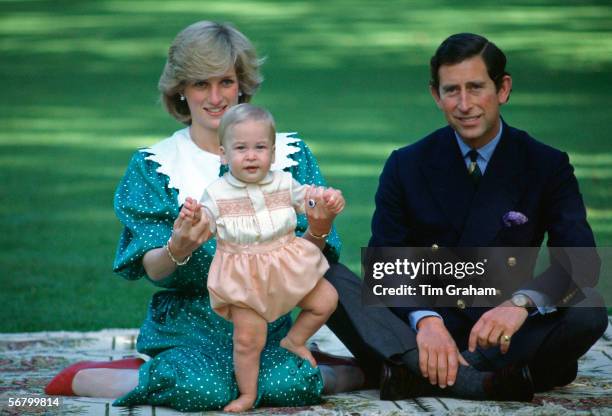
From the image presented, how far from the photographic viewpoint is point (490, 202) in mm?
4203

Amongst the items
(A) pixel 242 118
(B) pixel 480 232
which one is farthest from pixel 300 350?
(A) pixel 242 118

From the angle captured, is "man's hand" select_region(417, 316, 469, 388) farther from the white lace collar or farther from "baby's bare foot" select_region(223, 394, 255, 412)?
the white lace collar

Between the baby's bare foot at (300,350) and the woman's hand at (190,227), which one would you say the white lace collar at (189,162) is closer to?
the woman's hand at (190,227)

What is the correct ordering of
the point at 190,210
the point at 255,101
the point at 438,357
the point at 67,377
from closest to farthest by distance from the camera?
the point at 190,210 < the point at 438,357 < the point at 67,377 < the point at 255,101

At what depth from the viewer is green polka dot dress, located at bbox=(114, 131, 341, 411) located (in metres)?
4.02

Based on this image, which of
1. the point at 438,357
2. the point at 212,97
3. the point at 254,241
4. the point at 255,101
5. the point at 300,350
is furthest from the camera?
the point at 255,101

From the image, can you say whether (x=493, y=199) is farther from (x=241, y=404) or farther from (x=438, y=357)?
(x=241, y=404)

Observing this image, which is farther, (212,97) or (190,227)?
(212,97)

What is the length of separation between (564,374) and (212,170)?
1379mm

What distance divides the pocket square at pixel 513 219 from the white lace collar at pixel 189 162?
767 mm

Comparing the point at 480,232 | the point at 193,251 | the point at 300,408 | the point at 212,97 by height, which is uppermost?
the point at 212,97

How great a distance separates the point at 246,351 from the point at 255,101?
7.09 m

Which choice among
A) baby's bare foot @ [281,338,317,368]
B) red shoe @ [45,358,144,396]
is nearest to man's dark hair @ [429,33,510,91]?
baby's bare foot @ [281,338,317,368]

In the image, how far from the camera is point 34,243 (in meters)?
7.20
